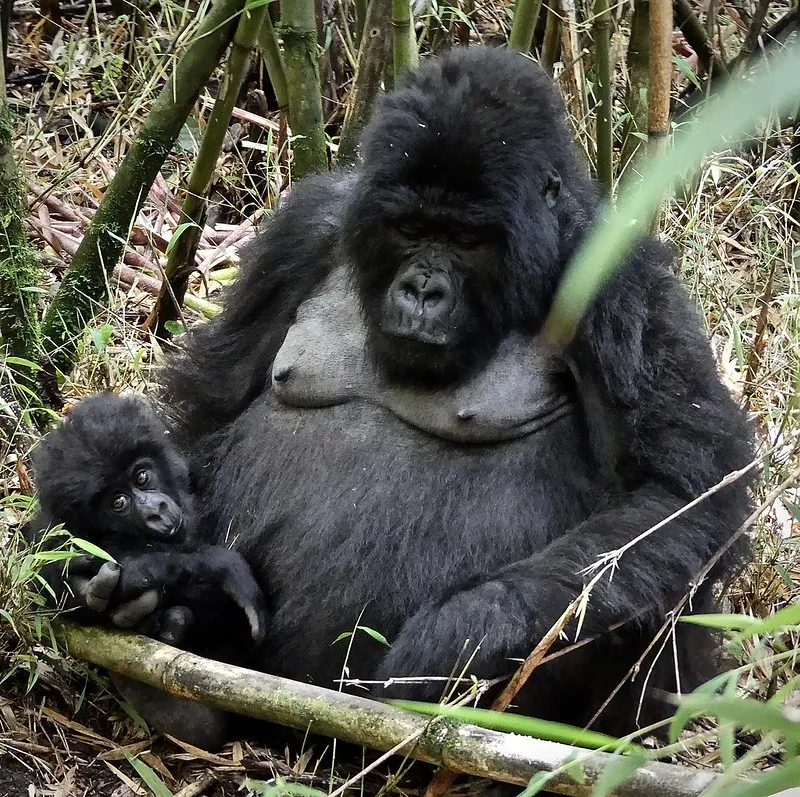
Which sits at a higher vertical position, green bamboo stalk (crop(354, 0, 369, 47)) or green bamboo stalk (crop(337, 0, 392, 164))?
green bamboo stalk (crop(354, 0, 369, 47))

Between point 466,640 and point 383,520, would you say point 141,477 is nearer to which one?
point 383,520

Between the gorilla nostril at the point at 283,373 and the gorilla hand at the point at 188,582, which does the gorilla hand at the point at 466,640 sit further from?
the gorilla nostril at the point at 283,373

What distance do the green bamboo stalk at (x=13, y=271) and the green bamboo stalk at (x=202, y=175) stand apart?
0.54 m

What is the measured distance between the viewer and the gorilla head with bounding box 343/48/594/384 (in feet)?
8.73

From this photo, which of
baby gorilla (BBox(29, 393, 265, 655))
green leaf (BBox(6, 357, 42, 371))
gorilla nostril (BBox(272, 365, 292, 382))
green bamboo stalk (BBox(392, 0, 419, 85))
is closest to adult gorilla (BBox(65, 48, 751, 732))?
gorilla nostril (BBox(272, 365, 292, 382))

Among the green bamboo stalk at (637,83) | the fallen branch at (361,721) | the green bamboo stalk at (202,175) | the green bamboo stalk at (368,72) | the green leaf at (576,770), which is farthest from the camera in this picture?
the green bamboo stalk at (637,83)

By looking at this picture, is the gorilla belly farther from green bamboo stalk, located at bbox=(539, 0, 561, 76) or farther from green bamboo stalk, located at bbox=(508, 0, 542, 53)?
green bamboo stalk, located at bbox=(539, 0, 561, 76)

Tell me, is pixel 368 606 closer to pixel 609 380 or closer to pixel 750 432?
pixel 609 380

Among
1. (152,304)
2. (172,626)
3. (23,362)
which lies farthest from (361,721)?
(152,304)

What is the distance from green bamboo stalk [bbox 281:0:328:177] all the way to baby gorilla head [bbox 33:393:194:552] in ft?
4.05

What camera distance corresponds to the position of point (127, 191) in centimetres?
379

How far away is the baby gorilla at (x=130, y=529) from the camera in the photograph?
2.73 m

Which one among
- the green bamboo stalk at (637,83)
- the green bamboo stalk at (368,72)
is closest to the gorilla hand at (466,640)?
the green bamboo stalk at (368,72)

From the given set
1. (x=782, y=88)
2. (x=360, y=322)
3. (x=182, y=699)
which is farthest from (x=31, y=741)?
(x=782, y=88)
